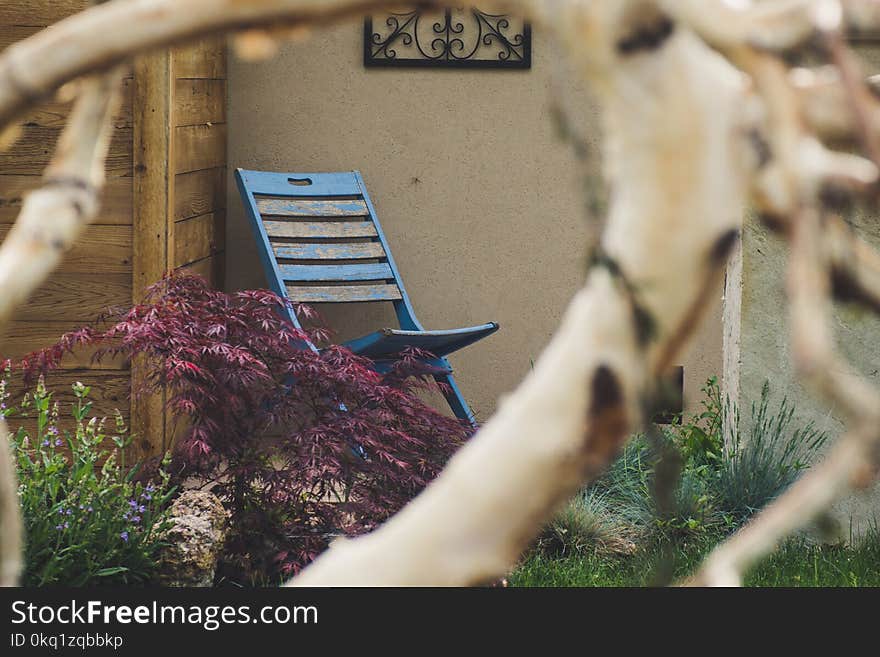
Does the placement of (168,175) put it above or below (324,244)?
above

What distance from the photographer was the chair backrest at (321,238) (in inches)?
192

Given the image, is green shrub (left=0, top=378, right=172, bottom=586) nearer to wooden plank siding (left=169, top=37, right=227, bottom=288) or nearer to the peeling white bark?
wooden plank siding (left=169, top=37, right=227, bottom=288)

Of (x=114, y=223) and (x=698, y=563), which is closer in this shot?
(x=698, y=563)

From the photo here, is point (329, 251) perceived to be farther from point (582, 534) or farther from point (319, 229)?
point (582, 534)

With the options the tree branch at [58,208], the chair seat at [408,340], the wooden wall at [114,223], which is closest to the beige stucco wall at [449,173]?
the chair seat at [408,340]

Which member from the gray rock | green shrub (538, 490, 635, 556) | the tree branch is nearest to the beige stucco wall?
green shrub (538, 490, 635, 556)

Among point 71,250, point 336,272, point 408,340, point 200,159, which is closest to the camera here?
point 71,250

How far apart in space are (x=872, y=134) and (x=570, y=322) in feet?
0.59

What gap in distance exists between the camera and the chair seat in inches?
167

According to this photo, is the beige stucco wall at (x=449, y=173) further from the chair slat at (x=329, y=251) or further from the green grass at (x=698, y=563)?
the green grass at (x=698, y=563)

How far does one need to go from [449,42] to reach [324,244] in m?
1.12

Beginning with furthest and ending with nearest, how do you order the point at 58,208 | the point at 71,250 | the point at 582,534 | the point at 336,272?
the point at 336,272 → the point at 71,250 → the point at 582,534 → the point at 58,208

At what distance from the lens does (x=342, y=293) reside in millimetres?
4926

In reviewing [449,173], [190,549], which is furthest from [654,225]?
[449,173]
